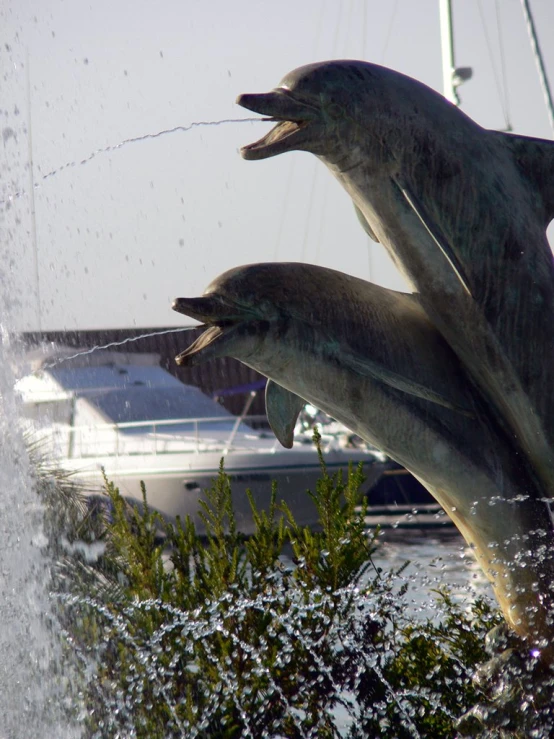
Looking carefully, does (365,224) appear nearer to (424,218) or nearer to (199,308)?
(424,218)

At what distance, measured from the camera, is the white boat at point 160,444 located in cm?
1427

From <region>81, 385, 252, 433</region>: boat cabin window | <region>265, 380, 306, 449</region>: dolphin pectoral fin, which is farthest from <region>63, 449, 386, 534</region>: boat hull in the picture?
<region>265, 380, 306, 449</region>: dolphin pectoral fin

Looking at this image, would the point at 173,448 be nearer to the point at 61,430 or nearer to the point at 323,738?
the point at 61,430

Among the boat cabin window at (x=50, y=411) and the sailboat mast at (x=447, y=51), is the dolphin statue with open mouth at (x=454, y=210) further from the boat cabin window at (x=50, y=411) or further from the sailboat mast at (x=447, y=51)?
the boat cabin window at (x=50, y=411)

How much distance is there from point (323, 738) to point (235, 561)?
954 millimetres

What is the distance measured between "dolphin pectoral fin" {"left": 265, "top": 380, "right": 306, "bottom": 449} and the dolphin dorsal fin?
109cm

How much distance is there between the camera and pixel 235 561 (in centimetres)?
434

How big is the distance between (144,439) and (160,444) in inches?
10.8

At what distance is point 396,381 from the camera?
118 inches

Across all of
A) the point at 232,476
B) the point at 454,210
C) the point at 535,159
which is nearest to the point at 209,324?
the point at 454,210

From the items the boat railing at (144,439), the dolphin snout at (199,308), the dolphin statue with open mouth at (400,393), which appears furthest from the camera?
the boat railing at (144,439)

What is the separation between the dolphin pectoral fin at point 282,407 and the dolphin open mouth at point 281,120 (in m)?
0.80

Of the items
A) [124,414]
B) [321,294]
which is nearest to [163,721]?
[321,294]

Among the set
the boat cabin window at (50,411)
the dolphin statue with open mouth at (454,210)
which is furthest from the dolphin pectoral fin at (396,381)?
the boat cabin window at (50,411)
